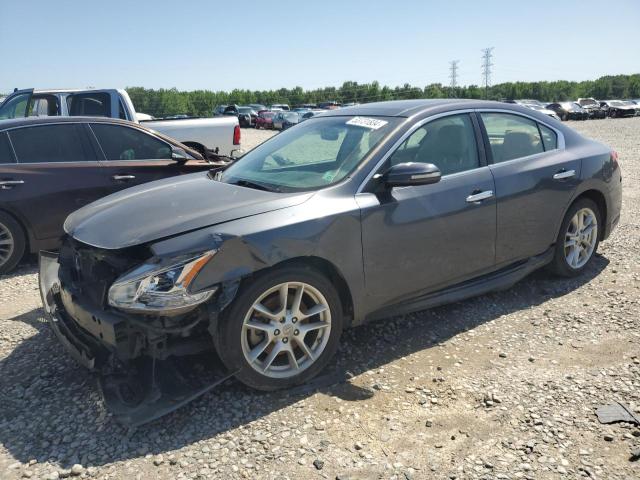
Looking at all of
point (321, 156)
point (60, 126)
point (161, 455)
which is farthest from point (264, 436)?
point (60, 126)

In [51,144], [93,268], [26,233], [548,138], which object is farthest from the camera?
[51,144]

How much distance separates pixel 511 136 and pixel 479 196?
816 mm

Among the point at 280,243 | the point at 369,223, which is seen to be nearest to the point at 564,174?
the point at 369,223

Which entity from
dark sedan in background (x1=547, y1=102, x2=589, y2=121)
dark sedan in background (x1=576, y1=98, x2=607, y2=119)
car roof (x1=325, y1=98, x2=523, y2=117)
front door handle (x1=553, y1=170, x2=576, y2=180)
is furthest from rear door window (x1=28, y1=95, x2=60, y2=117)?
dark sedan in background (x1=576, y1=98, x2=607, y2=119)

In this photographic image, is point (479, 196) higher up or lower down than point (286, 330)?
higher up

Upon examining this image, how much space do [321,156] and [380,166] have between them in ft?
1.92

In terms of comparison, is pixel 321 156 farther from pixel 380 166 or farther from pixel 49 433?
pixel 49 433

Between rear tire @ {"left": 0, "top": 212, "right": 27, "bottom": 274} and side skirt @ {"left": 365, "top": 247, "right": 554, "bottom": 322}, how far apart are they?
400 cm

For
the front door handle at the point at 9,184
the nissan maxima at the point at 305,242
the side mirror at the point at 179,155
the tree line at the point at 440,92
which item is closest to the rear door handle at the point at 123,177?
the side mirror at the point at 179,155

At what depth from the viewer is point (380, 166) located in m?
3.60

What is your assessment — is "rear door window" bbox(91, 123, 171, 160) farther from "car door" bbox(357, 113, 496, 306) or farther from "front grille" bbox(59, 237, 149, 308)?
"car door" bbox(357, 113, 496, 306)

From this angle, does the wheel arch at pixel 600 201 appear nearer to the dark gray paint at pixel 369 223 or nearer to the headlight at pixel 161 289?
the dark gray paint at pixel 369 223

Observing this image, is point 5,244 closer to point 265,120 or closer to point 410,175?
point 410,175

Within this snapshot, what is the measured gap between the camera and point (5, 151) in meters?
5.71
